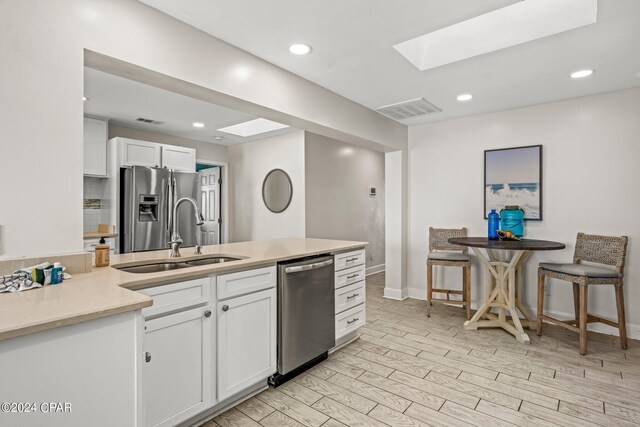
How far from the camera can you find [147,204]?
4.41 metres

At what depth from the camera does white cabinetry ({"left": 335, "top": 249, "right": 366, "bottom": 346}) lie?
2771 millimetres

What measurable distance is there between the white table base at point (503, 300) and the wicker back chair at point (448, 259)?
0.17 m

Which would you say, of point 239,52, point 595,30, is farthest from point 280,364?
point 595,30

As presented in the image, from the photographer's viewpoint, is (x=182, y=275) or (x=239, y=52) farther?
(x=239, y=52)

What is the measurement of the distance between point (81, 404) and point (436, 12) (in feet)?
7.94

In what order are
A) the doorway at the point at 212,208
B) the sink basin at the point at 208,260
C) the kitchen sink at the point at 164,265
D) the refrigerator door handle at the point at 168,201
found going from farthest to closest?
1. the doorway at the point at 212,208
2. the refrigerator door handle at the point at 168,201
3. the sink basin at the point at 208,260
4. the kitchen sink at the point at 164,265

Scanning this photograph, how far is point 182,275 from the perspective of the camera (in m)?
1.67

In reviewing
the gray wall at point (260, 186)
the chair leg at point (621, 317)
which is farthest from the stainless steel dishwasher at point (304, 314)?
the chair leg at point (621, 317)

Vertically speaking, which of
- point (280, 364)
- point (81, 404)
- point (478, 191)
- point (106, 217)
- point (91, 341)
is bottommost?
point (280, 364)

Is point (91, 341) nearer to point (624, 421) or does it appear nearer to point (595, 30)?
point (624, 421)

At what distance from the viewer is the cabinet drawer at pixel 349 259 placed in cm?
278

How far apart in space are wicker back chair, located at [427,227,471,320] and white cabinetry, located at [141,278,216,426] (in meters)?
2.60

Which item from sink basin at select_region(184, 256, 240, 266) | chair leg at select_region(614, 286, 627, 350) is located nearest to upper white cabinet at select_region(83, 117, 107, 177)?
sink basin at select_region(184, 256, 240, 266)

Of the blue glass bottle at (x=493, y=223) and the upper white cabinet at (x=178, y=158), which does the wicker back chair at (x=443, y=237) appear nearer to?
the blue glass bottle at (x=493, y=223)
